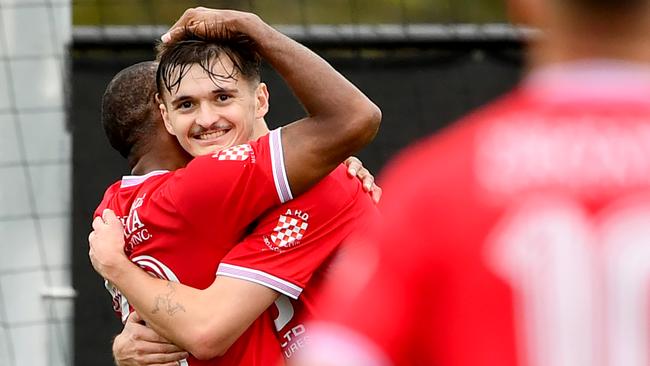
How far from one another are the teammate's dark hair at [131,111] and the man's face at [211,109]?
0.22 m

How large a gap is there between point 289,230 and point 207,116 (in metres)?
0.38

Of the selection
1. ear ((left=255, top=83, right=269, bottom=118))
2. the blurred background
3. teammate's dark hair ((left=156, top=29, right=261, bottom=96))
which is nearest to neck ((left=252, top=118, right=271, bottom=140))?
ear ((left=255, top=83, right=269, bottom=118))

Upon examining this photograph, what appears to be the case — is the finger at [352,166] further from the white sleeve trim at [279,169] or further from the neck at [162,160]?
the neck at [162,160]

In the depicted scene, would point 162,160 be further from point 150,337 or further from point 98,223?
point 150,337

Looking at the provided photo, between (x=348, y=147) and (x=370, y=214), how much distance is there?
0.26m

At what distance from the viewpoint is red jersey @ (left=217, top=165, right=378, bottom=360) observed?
343 centimetres

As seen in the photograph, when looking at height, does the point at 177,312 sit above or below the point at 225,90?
below

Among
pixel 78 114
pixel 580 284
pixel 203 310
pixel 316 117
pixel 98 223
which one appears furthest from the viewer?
pixel 78 114

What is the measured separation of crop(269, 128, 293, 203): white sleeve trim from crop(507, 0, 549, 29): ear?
1.79m

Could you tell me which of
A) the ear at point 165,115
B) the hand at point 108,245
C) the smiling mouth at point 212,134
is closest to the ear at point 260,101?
the smiling mouth at point 212,134

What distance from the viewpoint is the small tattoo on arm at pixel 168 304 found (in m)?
3.38

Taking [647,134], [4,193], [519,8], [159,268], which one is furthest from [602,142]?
A: [4,193]

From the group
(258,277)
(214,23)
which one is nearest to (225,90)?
(214,23)

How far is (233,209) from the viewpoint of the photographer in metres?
3.47
